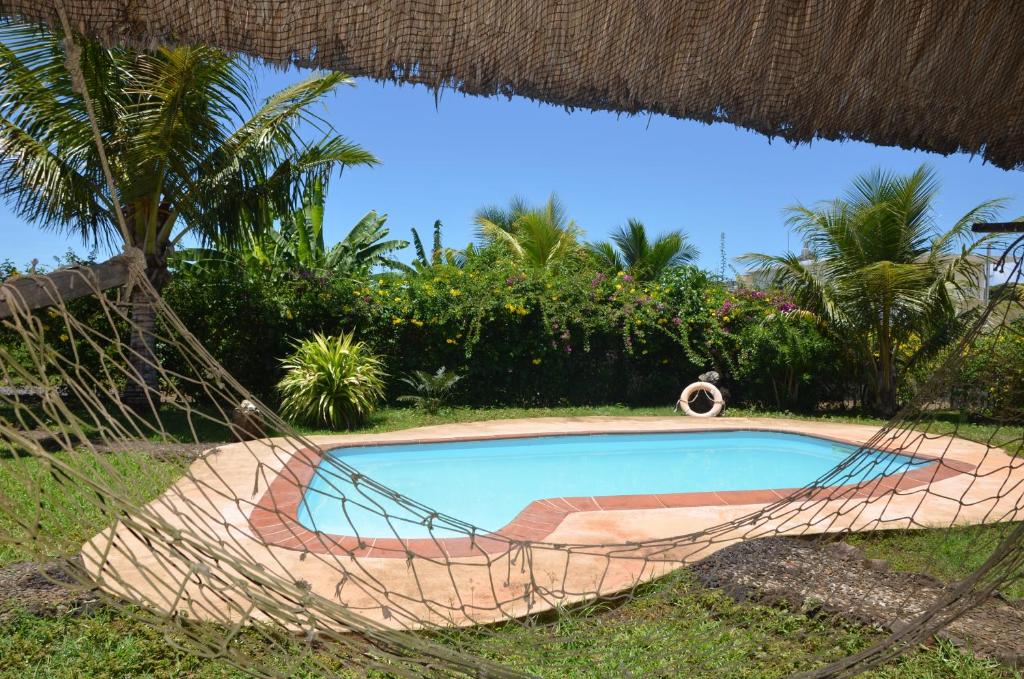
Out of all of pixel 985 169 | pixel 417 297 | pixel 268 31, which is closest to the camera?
pixel 268 31

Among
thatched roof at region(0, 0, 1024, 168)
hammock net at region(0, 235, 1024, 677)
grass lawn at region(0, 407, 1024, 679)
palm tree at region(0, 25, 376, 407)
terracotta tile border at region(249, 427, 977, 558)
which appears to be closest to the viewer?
hammock net at region(0, 235, 1024, 677)

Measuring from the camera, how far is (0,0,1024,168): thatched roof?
205 cm

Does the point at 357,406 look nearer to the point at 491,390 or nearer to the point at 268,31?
the point at 491,390

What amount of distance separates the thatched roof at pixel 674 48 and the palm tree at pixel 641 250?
12388 mm

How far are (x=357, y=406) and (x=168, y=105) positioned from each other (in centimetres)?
362

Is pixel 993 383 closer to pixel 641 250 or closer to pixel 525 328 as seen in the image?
pixel 525 328

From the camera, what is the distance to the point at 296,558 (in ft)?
12.2

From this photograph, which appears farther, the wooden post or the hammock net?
the wooden post

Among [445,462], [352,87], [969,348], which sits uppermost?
[352,87]

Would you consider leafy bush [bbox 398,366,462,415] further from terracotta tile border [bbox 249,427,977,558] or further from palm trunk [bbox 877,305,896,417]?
palm trunk [bbox 877,305,896,417]

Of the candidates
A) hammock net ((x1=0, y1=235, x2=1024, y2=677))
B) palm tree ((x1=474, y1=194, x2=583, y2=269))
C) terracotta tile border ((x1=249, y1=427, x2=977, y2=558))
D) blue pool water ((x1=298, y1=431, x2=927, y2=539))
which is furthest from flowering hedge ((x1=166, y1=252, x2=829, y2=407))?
terracotta tile border ((x1=249, y1=427, x2=977, y2=558))

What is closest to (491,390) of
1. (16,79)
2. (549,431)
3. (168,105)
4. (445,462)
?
(549,431)

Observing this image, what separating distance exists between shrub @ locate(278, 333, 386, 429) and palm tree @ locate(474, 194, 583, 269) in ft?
20.3

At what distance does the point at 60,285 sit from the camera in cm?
198
